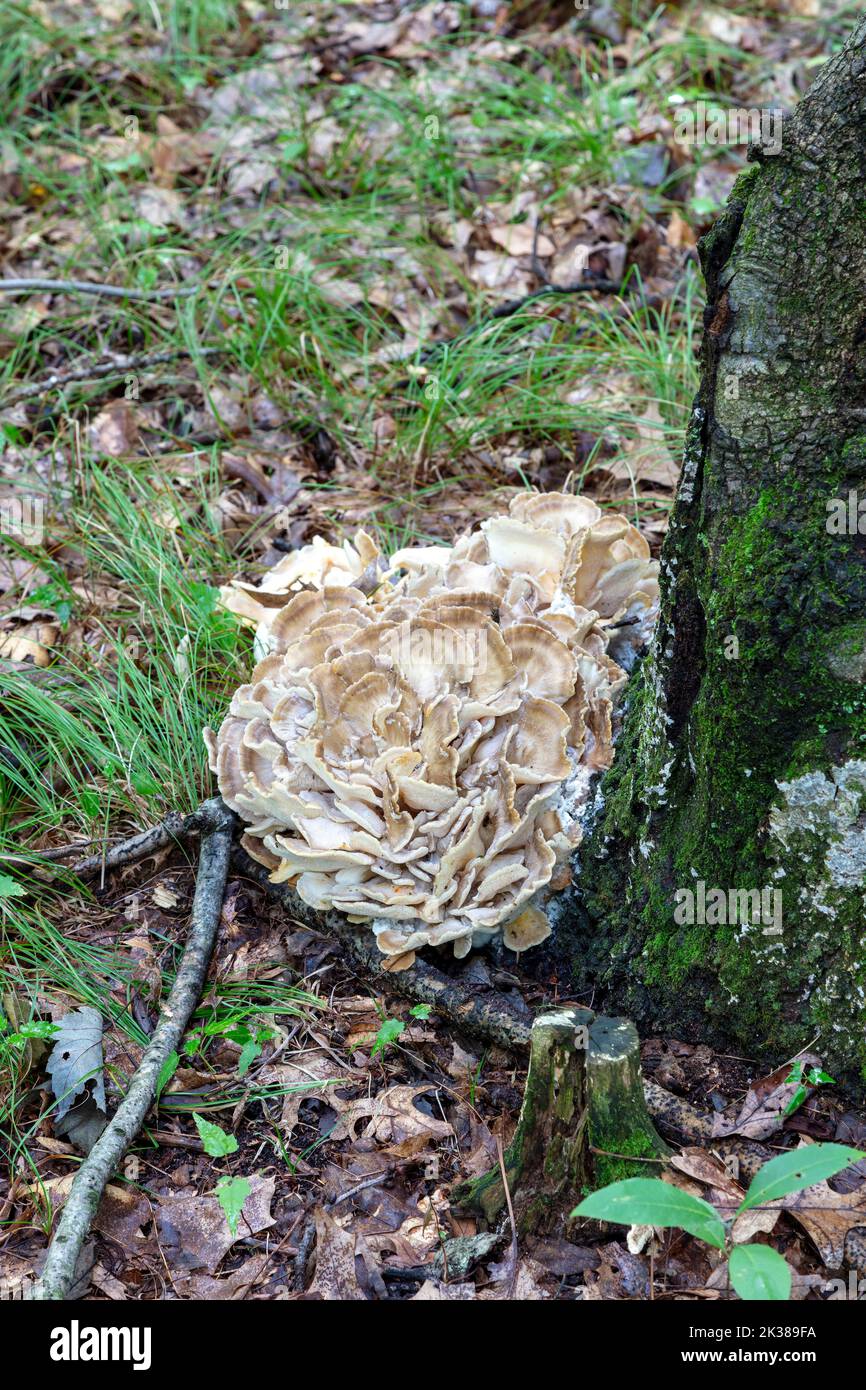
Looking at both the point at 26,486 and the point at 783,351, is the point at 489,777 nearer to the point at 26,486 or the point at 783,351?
the point at 783,351

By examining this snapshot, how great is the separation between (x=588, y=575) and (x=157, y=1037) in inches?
84.7

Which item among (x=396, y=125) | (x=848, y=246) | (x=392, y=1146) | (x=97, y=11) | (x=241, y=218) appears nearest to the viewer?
(x=848, y=246)

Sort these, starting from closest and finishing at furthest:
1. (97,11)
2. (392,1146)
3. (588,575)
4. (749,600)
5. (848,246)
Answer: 1. (848,246)
2. (749,600)
3. (392,1146)
4. (588,575)
5. (97,11)

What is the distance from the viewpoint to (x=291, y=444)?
20.7ft

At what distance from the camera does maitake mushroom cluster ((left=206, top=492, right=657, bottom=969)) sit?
3.45 meters

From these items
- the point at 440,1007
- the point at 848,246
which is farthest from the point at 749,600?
the point at 440,1007

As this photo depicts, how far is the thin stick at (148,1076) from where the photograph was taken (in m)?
2.92

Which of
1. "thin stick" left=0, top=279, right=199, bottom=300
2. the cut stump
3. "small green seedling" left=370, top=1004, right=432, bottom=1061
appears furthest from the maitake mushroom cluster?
"thin stick" left=0, top=279, right=199, bottom=300

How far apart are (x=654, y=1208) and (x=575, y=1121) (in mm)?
520

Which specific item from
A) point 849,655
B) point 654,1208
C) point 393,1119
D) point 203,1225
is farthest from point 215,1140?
point 849,655

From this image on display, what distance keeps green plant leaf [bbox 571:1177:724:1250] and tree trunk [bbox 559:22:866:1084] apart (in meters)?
0.88

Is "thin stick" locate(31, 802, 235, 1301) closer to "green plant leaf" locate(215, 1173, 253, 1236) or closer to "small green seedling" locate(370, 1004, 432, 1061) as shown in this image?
"green plant leaf" locate(215, 1173, 253, 1236)

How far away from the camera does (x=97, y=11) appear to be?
9.75m

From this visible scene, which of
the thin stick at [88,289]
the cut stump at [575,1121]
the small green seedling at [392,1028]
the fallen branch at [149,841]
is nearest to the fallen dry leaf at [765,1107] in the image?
the cut stump at [575,1121]
